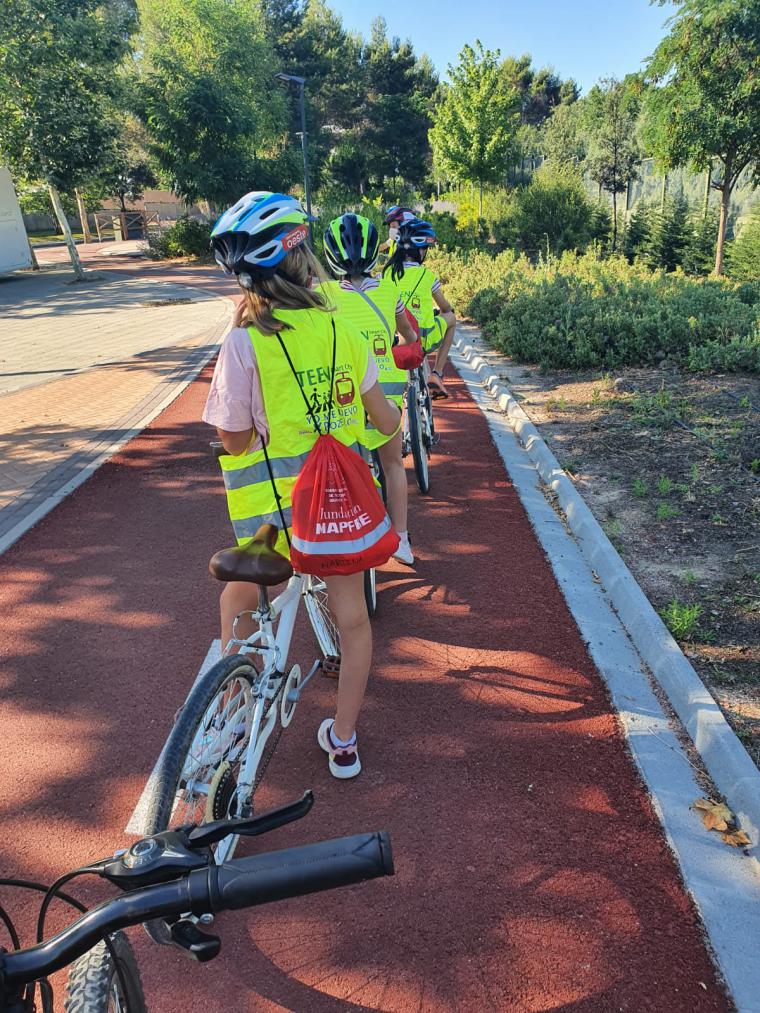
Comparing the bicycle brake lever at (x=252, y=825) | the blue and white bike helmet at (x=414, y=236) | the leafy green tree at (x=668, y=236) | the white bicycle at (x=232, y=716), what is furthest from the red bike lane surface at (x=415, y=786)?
the leafy green tree at (x=668, y=236)

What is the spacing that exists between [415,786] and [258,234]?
222 cm

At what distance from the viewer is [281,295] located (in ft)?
8.23

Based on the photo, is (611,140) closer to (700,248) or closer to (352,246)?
(700,248)

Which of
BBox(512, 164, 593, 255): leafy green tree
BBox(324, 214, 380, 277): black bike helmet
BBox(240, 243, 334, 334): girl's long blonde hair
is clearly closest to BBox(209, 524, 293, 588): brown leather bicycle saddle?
BBox(240, 243, 334, 334): girl's long blonde hair

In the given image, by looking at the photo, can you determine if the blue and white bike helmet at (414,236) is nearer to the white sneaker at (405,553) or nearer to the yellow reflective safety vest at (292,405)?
the white sneaker at (405,553)

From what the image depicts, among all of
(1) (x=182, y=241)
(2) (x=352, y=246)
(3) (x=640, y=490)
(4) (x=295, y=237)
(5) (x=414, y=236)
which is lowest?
(3) (x=640, y=490)

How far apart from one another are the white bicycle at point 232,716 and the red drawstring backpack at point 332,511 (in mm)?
129

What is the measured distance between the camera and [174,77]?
30.5 m

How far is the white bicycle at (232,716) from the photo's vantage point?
217 cm

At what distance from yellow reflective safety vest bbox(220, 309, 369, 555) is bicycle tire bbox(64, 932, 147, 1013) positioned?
51.9 inches

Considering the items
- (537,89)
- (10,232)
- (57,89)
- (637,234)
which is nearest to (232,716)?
(57,89)

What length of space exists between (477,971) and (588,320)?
8.93 meters

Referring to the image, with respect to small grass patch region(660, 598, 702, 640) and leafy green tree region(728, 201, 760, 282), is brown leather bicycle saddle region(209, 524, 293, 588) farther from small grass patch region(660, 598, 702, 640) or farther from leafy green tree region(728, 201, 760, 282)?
leafy green tree region(728, 201, 760, 282)

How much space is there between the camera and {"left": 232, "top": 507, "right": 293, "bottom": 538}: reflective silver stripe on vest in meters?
2.66
